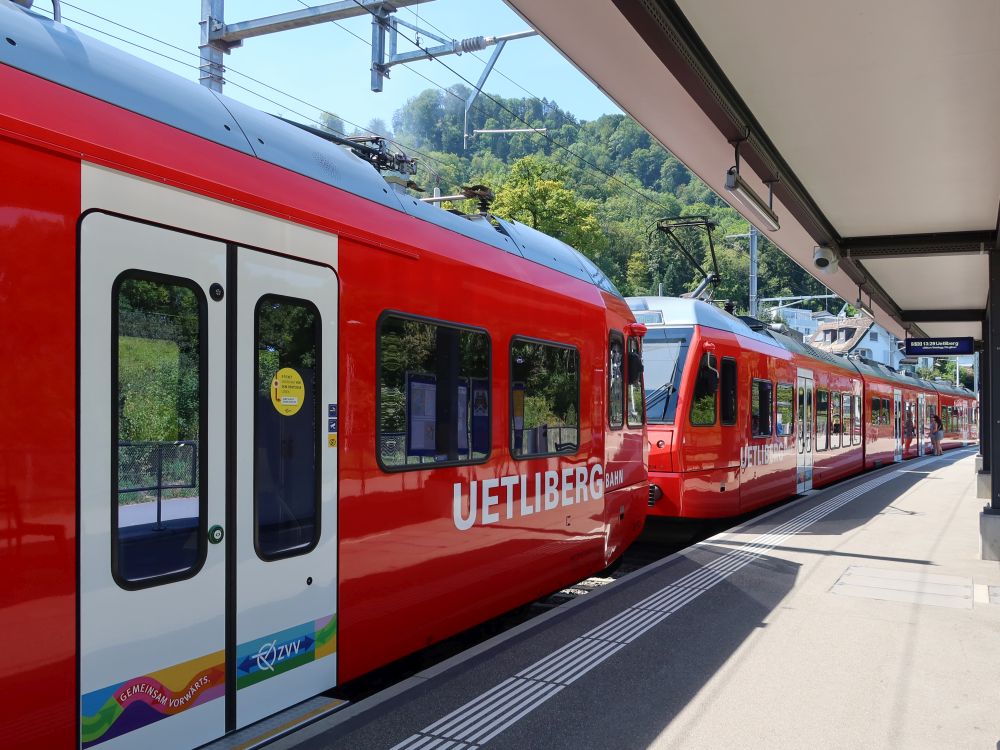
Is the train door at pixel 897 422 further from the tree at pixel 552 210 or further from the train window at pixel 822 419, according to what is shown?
the tree at pixel 552 210

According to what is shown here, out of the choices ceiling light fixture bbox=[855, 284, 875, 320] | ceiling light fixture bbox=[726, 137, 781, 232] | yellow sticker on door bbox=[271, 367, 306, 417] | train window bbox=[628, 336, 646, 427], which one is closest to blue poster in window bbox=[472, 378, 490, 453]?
yellow sticker on door bbox=[271, 367, 306, 417]

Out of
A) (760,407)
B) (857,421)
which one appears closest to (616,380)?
(760,407)

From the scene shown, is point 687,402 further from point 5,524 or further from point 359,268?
point 5,524

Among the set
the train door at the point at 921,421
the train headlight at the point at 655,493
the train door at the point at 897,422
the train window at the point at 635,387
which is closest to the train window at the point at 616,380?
the train window at the point at 635,387

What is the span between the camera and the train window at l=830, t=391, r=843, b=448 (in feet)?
62.2

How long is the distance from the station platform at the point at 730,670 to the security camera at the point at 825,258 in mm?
3832

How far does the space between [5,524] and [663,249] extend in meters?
A: 80.5

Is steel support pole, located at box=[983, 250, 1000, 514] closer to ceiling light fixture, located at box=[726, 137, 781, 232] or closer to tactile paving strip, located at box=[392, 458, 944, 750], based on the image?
ceiling light fixture, located at box=[726, 137, 781, 232]

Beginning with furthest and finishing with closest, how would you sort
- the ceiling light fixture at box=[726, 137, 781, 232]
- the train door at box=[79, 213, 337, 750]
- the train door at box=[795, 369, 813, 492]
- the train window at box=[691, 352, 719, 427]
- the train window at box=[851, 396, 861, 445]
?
the train window at box=[851, 396, 861, 445] < the train door at box=[795, 369, 813, 492] < the train window at box=[691, 352, 719, 427] < the ceiling light fixture at box=[726, 137, 781, 232] < the train door at box=[79, 213, 337, 750]

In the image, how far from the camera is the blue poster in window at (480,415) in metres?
5.84

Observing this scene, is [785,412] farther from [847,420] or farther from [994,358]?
[847,420]

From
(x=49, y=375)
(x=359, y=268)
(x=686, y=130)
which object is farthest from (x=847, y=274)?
(x=49, y=375)

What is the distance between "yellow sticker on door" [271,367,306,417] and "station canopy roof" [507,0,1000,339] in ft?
7.86

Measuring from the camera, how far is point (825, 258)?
11.1 metres
